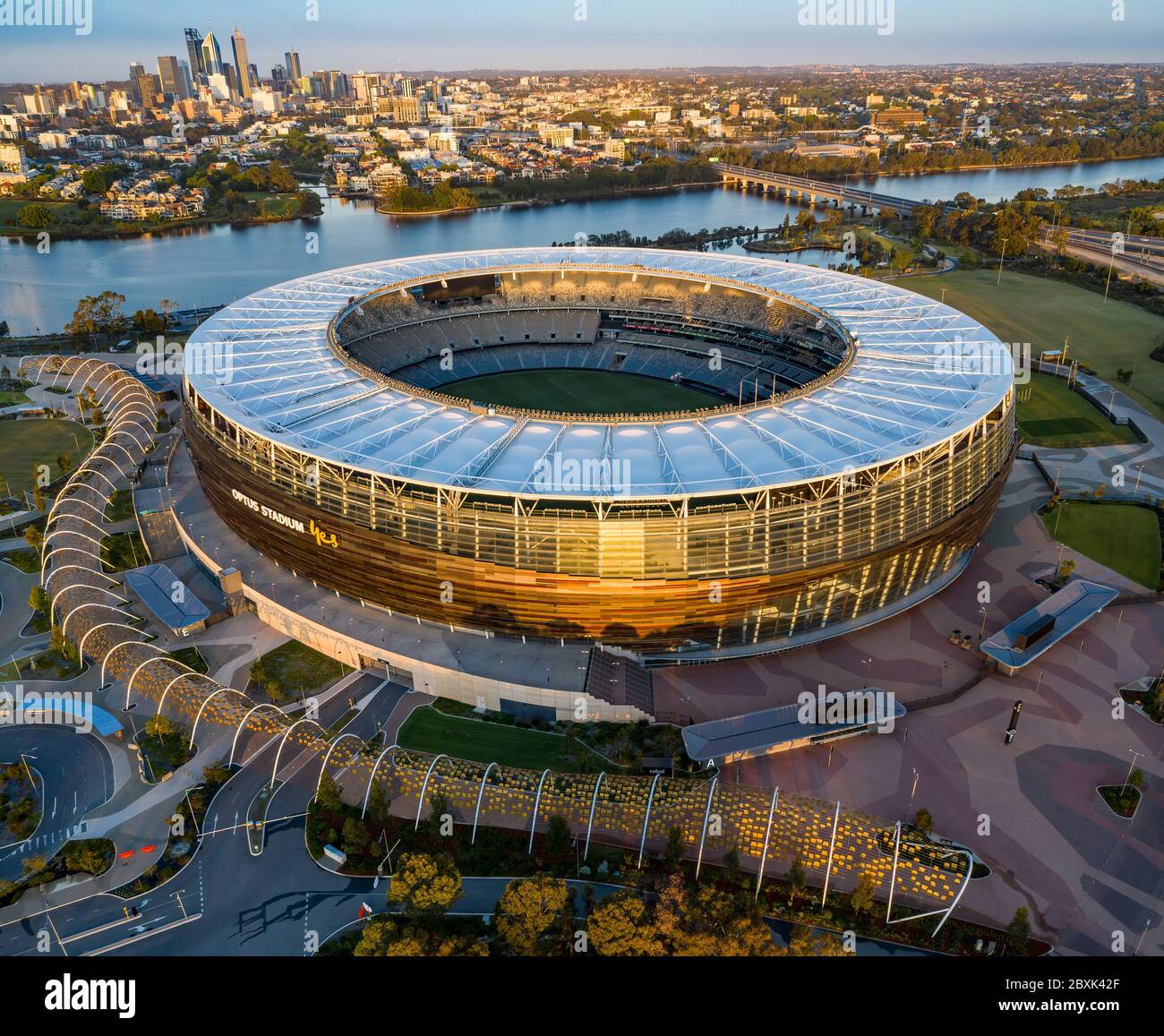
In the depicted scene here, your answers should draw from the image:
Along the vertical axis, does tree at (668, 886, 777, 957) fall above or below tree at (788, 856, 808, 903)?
above

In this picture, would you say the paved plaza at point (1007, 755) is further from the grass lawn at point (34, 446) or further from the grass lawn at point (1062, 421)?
the grass lawn at point (34, 446)

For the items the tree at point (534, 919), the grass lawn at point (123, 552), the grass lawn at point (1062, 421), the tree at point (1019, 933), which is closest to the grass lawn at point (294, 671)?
the grass lawn at point (123, 552)

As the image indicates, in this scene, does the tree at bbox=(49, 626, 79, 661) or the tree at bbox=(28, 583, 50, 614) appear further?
the tree at bbox=(28, 583, 50, 614)

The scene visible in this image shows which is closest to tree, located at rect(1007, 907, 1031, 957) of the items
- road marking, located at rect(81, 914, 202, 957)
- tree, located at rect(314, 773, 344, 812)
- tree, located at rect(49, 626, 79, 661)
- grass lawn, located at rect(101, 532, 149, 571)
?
tree, located at rect(314, 773, 344, 812)

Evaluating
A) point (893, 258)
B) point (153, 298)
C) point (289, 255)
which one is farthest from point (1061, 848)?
point (289, 255)

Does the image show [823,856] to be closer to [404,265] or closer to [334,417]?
[334,417]

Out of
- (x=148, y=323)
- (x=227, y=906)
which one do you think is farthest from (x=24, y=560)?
(x=148, y=323)

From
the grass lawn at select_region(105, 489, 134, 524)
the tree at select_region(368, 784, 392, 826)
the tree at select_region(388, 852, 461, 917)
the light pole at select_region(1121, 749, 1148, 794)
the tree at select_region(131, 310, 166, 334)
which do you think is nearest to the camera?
the tree at select_region(388, 852, 461, 917)

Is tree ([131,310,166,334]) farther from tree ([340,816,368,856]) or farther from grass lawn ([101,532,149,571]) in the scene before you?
tree ([340,816,368,856])
